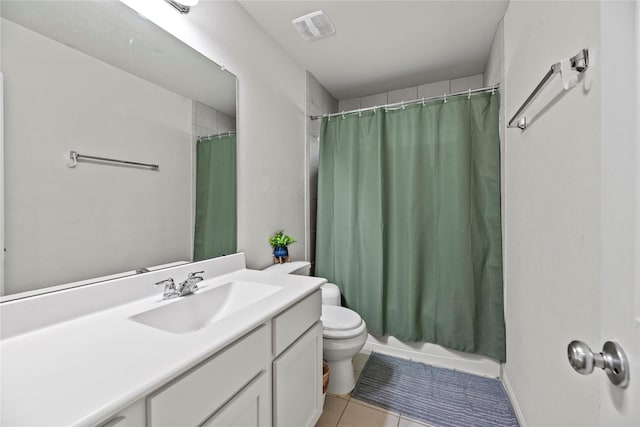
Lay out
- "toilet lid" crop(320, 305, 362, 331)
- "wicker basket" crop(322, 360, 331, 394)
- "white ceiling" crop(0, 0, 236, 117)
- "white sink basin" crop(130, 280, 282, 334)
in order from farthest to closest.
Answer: "toilet lid" crop(320, 305, 362, 331) < "wicker basket" crop(322, 360, 331, 394) < "white sink basin" crop(130, 280, 282, 334) < "white ceiling" crop(0, 0, 236, 117)

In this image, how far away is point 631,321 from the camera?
1.33 feet

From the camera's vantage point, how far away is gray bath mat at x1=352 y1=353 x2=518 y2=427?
1.47 metres

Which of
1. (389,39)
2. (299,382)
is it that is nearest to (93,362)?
(299,382)

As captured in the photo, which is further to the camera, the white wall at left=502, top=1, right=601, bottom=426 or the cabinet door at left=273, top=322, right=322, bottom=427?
the cabinet door at left=273, top=322, right=322, bottom=427

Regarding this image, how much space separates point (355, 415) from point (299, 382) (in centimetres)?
65

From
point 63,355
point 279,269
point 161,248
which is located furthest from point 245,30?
point 63,355

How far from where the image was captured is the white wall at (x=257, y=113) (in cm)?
139

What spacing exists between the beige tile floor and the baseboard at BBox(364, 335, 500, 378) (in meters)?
0.59

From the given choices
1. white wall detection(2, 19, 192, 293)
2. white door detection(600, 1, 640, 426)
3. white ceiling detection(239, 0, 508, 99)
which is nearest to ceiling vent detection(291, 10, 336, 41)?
white ceiling detection(239, 0, 508, 99)

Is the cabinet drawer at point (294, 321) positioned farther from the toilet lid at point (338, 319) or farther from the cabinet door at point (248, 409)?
the toilet lid at point (338, 319)

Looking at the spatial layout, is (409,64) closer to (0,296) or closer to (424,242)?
(424,242)

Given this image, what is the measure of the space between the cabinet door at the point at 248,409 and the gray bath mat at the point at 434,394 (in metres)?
0.99

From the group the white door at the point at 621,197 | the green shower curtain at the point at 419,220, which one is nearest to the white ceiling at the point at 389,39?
the green shower curtain at the point at 419,220

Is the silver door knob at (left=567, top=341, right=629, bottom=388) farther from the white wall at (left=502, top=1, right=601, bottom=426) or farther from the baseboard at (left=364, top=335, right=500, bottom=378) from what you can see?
the baseboard at (left=364, top=335, right=500, bottom=378)
